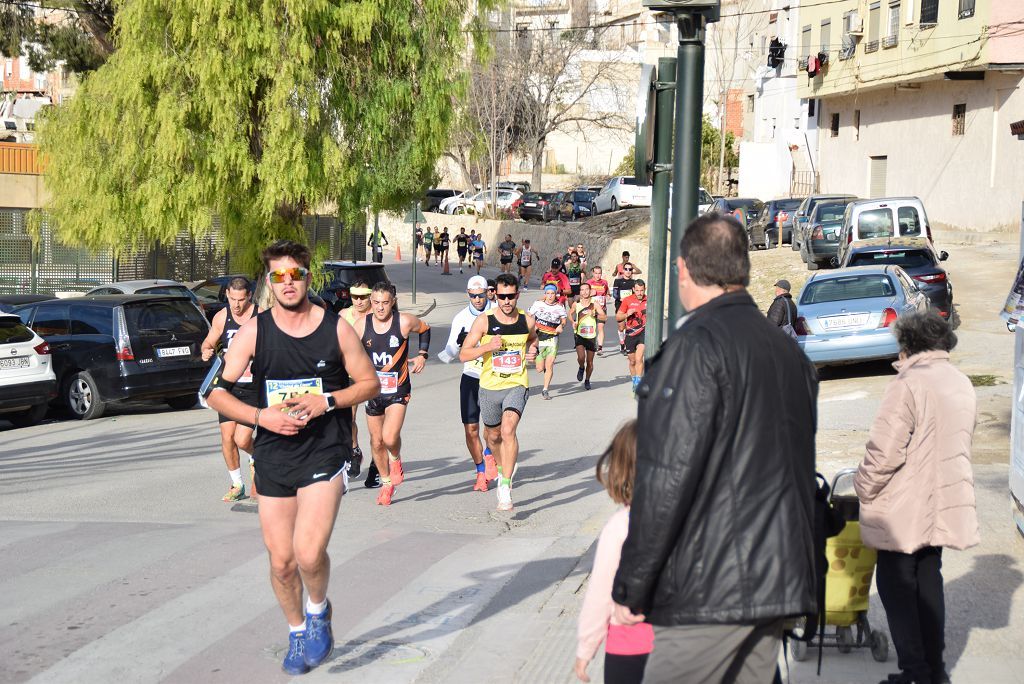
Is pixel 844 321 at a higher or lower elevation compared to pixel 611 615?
higher

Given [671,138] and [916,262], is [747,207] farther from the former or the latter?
[671,138]

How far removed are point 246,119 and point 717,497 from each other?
1819cm

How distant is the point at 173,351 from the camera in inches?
695

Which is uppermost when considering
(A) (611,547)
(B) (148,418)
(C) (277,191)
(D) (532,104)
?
(D) (532,104)

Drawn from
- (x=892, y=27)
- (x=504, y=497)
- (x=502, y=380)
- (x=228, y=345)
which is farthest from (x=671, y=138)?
(x=892, y=27)

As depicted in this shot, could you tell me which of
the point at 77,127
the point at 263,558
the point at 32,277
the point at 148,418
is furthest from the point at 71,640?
the point at 32,277

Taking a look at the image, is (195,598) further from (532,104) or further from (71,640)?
(532,104)

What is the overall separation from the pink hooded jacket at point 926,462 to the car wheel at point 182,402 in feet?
48.8

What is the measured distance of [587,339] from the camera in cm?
1966

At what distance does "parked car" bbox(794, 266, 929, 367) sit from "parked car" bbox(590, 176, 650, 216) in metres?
31.3

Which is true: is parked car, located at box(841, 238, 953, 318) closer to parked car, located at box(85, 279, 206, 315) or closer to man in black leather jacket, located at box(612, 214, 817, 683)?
parked car, located at box(85, 279, 206, 315)

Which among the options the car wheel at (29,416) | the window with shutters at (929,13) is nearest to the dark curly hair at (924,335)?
the car wheel at (29,416)

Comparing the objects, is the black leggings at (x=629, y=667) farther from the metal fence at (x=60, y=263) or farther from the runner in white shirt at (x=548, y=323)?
the metal fence at (x=60, y=263)

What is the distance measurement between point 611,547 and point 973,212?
3715 cm
